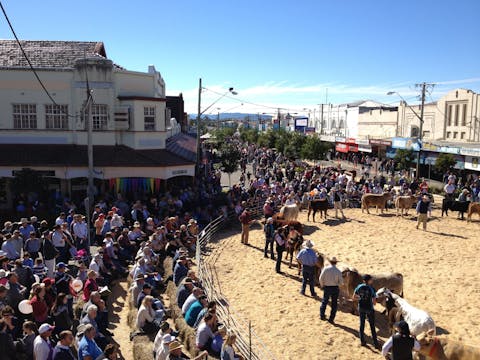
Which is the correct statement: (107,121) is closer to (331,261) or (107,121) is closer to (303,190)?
(303,190)

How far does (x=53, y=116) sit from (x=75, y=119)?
131 cm

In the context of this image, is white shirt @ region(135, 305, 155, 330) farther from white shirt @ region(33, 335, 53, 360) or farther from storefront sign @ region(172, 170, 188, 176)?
storefront sign @ region(172, 170, 188, 176)

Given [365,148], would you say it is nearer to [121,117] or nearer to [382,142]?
[382,142]

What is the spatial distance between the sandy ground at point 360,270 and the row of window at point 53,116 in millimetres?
10669

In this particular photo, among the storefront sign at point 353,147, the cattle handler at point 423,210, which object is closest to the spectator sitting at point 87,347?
the cattle handler at point 423,210

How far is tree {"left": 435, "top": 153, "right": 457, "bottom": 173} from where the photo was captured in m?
37.5

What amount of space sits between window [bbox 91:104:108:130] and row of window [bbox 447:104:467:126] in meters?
40.8

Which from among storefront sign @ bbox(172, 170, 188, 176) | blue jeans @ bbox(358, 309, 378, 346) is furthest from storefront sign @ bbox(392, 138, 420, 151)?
blue jeans @ bbox(358, 309, 378, 346)

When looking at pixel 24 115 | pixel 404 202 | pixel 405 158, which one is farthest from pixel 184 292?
pixel 405 158

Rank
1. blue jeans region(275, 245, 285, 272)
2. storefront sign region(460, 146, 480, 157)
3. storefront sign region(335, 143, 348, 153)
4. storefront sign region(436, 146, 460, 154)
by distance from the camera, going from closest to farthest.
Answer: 1. blue jeans region(275, 245, 285, 272)
2. storefront sign region(460, 146, 480, 157)
3. storefront sign region(436, 146, 460, 154)
4. storefront sign region(335, 143, 348, 153)

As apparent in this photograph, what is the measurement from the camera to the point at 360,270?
16.0 meters

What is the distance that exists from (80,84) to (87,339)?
1992 centimetres

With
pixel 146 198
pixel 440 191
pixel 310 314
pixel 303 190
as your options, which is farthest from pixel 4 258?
pixel 440 191

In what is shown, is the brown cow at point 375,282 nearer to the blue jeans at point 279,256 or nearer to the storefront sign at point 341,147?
the blue jeans at point 279,256
